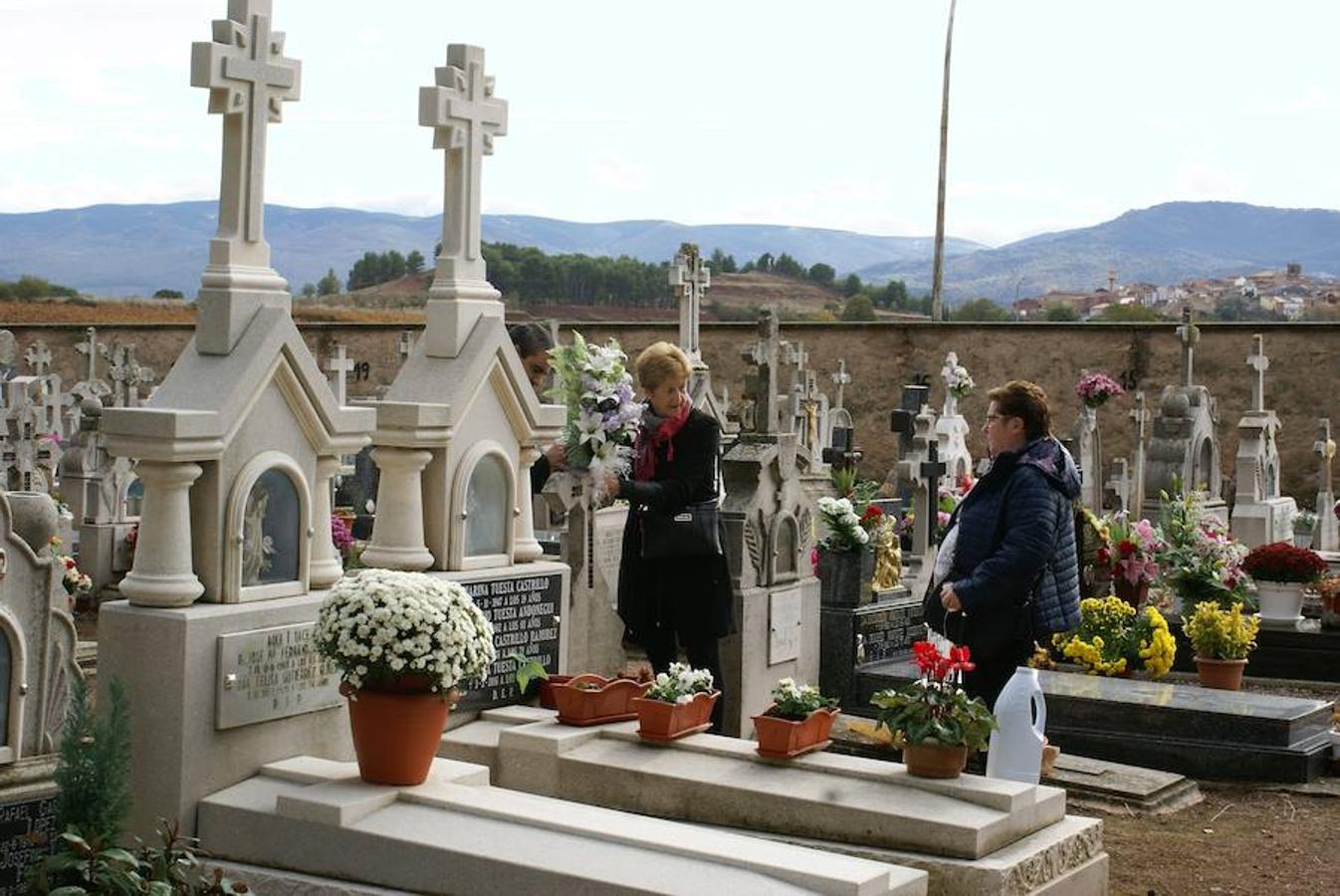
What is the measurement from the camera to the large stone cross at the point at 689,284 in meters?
19.2

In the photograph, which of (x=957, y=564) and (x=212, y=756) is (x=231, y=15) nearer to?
(x=212, y=756)

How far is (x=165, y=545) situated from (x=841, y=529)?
5.49 metres

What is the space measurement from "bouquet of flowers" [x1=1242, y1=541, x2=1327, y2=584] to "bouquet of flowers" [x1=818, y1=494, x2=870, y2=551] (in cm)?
375

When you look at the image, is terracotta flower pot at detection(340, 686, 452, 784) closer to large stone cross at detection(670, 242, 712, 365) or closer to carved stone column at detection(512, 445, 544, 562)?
carved stone column at detection(512, 445, 544, 562)

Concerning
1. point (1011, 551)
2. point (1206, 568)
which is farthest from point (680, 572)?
point (1206, 568)

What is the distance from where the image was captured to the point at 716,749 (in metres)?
6.72

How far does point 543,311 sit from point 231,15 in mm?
72317

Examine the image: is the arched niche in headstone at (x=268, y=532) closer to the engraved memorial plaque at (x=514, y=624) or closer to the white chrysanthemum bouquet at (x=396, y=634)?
the white chrysanthemum bouquet at (x=396, y=634)

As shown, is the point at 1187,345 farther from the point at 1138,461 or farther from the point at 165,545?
the point at 165,545

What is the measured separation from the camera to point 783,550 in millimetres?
9891

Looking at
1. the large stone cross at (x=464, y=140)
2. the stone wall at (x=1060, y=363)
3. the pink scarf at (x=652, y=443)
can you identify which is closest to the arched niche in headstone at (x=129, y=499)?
the large stone cross at (x=464, y=140)

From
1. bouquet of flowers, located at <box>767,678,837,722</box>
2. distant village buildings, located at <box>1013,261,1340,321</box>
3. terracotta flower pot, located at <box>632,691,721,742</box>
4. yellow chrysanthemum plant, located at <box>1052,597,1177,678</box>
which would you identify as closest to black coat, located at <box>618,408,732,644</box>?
terracotta flower pot, located at <box>632,691,721,742</box>

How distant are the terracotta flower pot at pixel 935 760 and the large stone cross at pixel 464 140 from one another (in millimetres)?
2951

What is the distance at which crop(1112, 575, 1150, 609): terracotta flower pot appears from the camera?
1314cm
